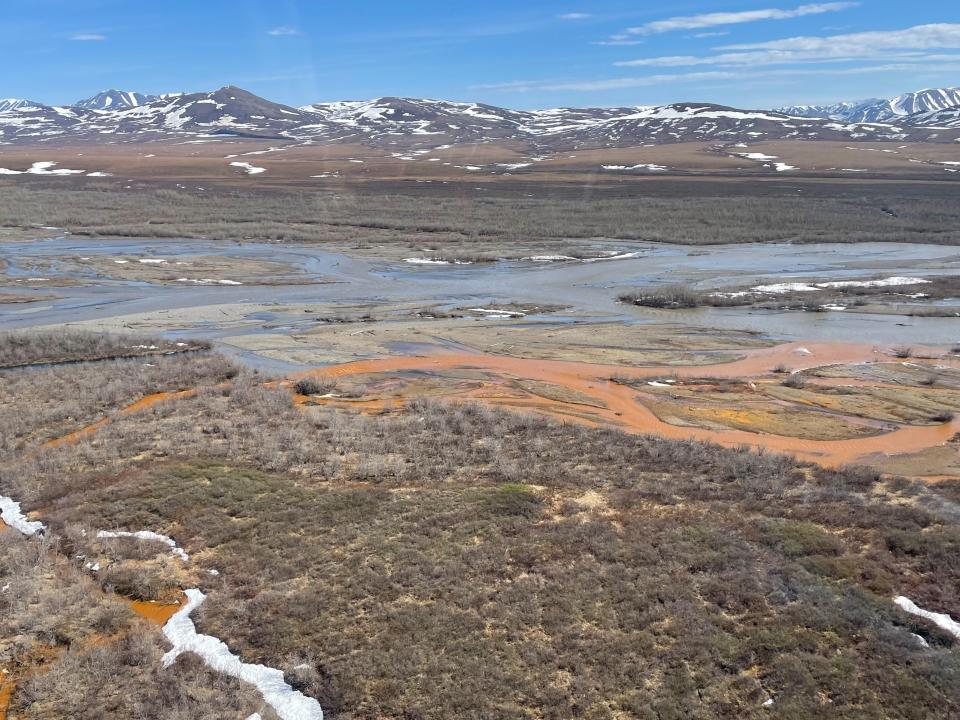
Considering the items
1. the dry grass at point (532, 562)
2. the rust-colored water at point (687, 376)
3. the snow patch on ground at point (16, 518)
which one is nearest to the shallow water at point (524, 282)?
the rust-colored water at point (687, 376)

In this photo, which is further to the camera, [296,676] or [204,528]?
[204,528]

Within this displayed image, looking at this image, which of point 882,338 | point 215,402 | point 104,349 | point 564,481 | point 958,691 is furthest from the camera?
point 882,338

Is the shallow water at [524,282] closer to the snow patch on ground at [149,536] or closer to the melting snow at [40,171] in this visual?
the snow patch on ground at [149,536]

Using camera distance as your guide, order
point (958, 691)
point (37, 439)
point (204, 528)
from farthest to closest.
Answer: point (37, 439), point (204, 528), point (958, 691)

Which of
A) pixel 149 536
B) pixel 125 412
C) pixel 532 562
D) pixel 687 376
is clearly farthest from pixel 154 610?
pixel 687 376

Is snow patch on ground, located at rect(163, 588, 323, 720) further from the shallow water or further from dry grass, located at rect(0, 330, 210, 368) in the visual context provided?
dry grass, located at rect(0, 330, 210, 368)

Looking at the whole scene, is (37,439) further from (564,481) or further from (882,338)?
(882,338)

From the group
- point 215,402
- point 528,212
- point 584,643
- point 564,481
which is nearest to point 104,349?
point 215,402
